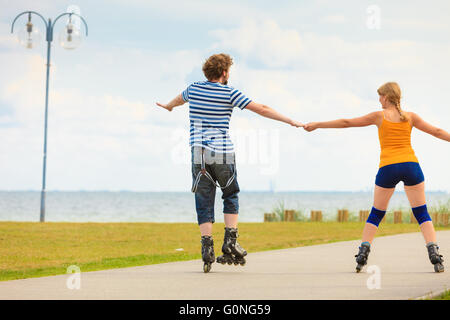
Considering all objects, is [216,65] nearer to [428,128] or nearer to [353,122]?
[353,122]

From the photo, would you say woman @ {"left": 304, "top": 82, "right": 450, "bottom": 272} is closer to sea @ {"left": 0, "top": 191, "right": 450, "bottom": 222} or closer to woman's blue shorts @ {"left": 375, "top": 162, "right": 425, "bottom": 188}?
woman's blue shorts @ {"left": 375, "top": 162, "right": 425, "bottom": 188}

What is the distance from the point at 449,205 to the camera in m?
24.8

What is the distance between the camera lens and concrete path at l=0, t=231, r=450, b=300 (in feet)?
19.0

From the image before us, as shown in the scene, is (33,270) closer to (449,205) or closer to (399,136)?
(399,136)

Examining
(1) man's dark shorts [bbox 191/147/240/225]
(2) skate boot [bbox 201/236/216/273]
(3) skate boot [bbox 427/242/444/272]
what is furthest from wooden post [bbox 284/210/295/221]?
(2) skate boot [bbox 201/236/216/273]

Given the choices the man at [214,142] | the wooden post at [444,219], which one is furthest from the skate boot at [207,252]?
the wooden post at [444,219]

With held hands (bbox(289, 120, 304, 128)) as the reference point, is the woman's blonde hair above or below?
above

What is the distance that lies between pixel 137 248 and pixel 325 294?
7631 mm

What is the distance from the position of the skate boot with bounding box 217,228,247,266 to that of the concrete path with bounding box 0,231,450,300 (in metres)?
0.13

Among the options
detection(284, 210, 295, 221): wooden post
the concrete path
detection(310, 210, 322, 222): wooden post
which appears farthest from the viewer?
detection(284, 210, 295, 221): wooden post

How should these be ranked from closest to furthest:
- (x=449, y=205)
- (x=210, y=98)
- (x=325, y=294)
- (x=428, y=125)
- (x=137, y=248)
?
(x=325, y=294), (x=210, y=98), (x=428, y=125), (x=137, y=248), (x=449, y=205)

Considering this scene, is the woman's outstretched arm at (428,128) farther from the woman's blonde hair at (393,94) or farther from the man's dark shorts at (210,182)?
the man's dark shorts at (210,182)

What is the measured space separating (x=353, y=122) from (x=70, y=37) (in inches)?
667
